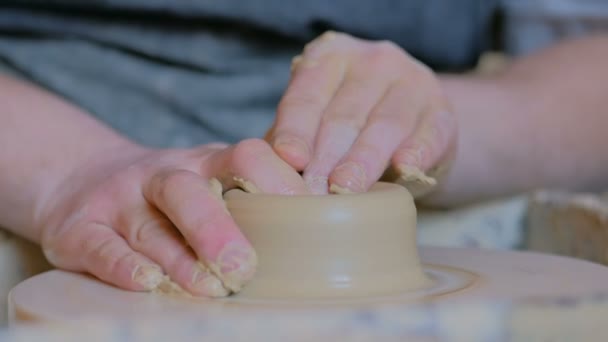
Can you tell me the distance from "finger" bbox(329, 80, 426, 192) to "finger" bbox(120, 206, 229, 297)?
0.14 meters

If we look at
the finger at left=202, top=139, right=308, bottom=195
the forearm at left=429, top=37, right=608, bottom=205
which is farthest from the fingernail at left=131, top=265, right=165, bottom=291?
the forearm at left=429, top=37, right=608, bottom=205

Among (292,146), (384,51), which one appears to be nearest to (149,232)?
(292,146)

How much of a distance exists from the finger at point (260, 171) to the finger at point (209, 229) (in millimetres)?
36

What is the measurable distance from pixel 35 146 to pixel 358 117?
37 centimetres

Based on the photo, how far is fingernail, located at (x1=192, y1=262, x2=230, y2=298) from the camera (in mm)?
686

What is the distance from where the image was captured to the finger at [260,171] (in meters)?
0.76

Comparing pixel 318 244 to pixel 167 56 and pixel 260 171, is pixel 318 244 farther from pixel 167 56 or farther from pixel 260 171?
pixel 167 56

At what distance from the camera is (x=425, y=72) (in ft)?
3.30

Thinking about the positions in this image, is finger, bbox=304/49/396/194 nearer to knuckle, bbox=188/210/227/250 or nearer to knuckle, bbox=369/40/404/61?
knuckle, bbox=369/40/404/61

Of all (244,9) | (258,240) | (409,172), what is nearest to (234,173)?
(258,240)

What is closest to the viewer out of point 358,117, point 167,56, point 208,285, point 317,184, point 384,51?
point 208,285

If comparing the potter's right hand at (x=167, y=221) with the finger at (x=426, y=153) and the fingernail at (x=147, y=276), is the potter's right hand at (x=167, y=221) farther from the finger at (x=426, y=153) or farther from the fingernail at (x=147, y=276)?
the finger at (x=426, y=153)

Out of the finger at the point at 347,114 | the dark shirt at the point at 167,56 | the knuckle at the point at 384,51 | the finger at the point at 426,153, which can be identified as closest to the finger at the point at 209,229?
the finger at the point at 347,114

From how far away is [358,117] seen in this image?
90 centimetres
